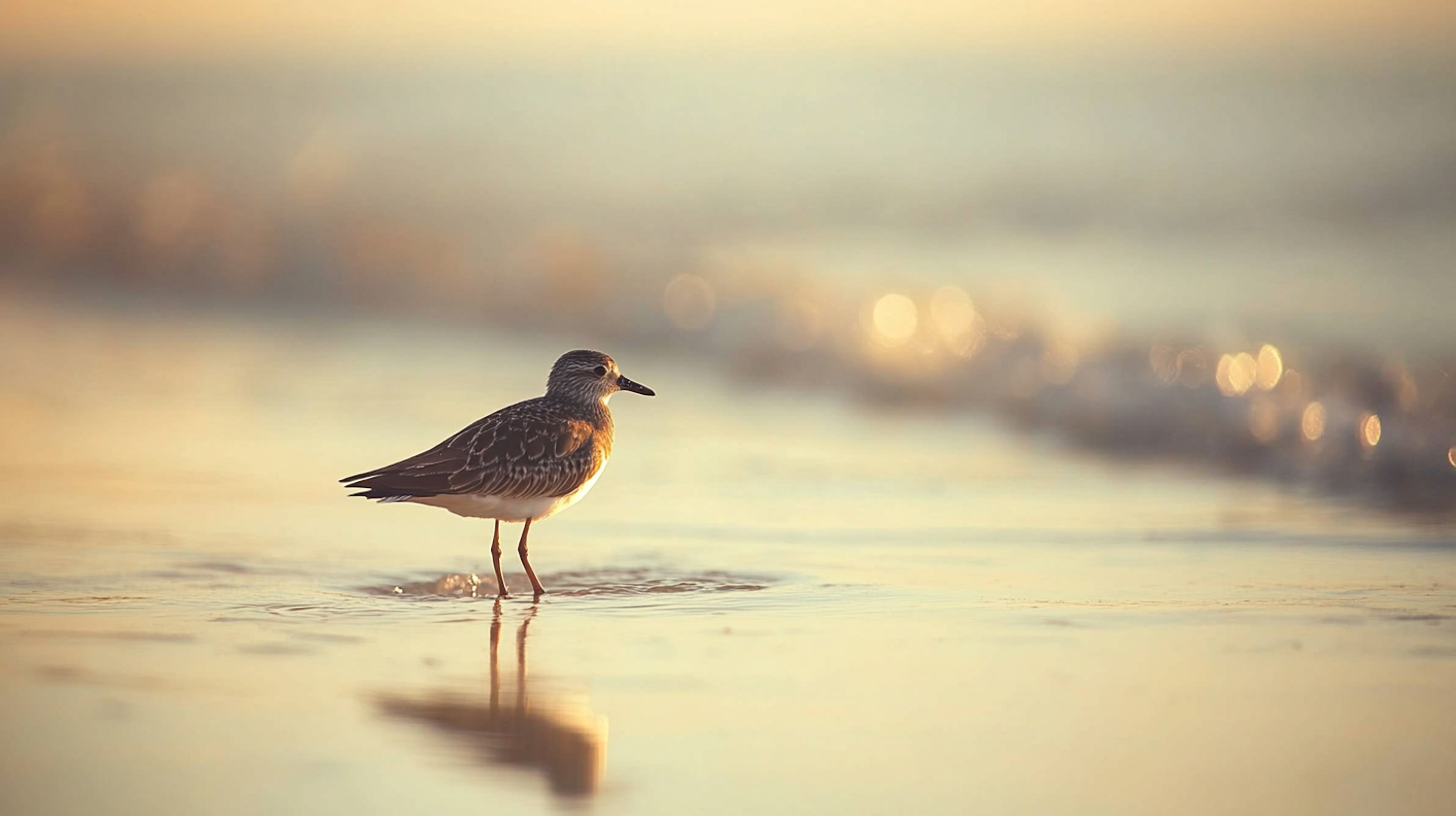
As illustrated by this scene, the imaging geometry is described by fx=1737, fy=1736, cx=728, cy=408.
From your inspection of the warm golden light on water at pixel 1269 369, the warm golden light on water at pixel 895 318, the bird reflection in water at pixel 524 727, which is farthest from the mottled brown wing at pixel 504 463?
the warm golden light on water at pixel 895 318

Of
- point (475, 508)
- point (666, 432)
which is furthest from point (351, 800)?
point (666, 432)

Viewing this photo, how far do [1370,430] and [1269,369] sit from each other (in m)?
1.54

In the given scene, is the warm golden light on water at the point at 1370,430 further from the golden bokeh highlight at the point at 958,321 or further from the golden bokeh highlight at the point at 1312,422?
the golden bokeh highlight at the point at 958,321

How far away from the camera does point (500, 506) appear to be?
7.42m

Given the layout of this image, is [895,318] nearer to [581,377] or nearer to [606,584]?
[581,377]

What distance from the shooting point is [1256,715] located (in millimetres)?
5090

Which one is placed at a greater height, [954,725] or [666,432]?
[666,432]

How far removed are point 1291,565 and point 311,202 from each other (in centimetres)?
1582

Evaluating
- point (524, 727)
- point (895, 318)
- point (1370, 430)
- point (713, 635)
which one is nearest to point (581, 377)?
point (713, 635)


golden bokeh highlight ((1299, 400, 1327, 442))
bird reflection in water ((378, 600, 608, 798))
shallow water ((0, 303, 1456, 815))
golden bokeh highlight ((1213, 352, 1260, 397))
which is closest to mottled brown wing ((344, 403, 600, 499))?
shallow water ((0, 303, 1456, 815))

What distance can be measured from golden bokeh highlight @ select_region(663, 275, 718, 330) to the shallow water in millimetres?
4442

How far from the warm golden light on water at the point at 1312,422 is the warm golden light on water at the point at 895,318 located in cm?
387

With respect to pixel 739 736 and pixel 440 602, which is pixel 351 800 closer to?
pixel 739 736

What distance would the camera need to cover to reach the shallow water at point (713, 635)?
179 inches
